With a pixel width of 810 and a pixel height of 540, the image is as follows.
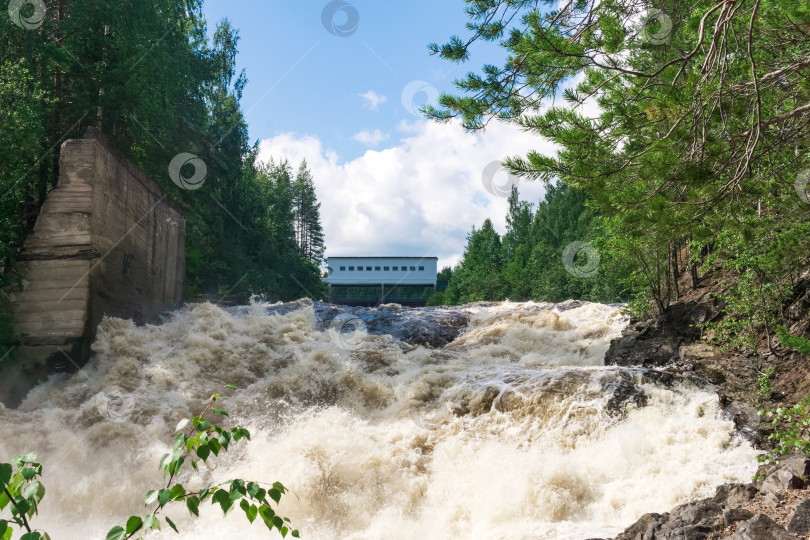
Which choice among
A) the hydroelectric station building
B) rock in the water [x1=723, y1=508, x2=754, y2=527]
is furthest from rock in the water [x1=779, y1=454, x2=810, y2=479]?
the hydroelectric station building

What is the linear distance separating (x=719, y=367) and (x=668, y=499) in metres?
3.93

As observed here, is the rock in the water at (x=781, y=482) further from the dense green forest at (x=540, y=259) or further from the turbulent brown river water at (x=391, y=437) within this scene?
the dense green forest at (x=540, y=259)

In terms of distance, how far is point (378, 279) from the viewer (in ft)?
166

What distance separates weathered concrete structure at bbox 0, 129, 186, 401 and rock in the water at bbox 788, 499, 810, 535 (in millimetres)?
12167

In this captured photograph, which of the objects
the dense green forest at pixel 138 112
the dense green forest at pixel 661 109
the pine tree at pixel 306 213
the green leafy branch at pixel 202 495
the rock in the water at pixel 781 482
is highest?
the pine tree at pixel 306 213


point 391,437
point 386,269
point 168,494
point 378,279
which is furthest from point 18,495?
point 386,269

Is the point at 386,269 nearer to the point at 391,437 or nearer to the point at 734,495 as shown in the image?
the point at 391,437

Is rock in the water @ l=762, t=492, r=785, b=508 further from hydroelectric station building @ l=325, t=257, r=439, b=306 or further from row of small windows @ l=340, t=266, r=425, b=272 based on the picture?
row of small windows @ l=340, t=266, r=425, b=272

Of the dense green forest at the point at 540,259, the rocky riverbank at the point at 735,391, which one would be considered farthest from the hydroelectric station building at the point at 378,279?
the rocky riverbank at the point at 735,391

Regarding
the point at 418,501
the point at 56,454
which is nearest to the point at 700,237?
the point at 418,501

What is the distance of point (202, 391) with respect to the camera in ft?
34.3

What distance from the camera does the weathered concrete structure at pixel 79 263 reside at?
11.4 m

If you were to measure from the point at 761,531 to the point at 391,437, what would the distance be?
520 centimetres

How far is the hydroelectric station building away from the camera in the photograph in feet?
165
